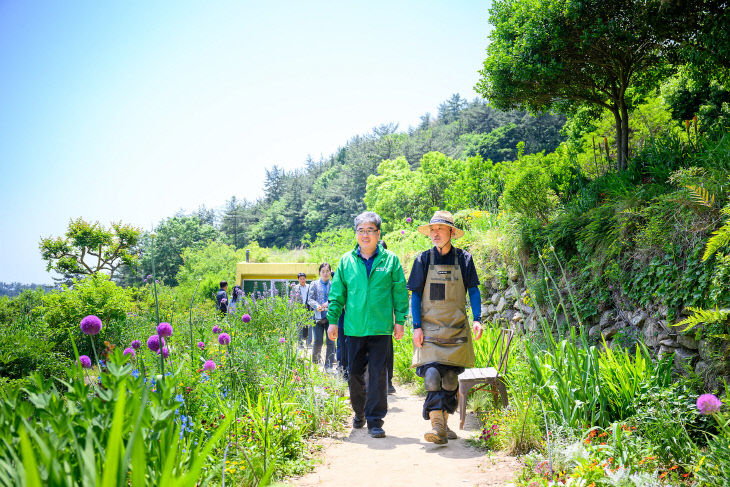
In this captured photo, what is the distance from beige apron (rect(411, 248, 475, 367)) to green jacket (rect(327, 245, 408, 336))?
0.29 m

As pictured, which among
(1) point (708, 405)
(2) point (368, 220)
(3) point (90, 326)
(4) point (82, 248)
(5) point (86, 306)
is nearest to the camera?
(1) point (708, 405)

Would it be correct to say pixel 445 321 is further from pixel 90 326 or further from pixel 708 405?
pixel 90 326

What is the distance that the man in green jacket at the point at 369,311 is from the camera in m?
4.31

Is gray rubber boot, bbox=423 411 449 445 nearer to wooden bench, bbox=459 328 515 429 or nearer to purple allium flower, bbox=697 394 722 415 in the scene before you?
wooden bench, bbox=459 328 515 429

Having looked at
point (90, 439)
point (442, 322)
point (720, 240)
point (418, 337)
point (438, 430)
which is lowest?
point (438, 430)

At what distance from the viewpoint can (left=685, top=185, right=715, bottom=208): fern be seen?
11.7ft

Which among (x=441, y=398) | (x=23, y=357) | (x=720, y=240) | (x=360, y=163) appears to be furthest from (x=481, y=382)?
(x=360, y=163)

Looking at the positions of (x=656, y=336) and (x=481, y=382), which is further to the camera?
(x=481, y=382)

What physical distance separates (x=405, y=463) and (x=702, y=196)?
302 centimetres

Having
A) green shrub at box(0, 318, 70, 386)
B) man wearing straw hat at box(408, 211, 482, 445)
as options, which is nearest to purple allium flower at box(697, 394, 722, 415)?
man wearing straw hat at box(408, 211, 482, 445)

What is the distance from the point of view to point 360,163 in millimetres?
48750

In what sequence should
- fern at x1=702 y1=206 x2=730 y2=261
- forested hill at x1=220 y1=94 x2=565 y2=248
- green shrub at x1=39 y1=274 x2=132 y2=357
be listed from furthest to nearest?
forested hill at x1=220 y1=94 x2=565 y2=248, green shrub at x1=39 y1=274 x2=132 y2=357, fern at x1=702 y1=206 x2=730 y2=261

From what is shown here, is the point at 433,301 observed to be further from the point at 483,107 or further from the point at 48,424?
the point at 483,107

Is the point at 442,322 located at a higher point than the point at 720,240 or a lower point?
lower
